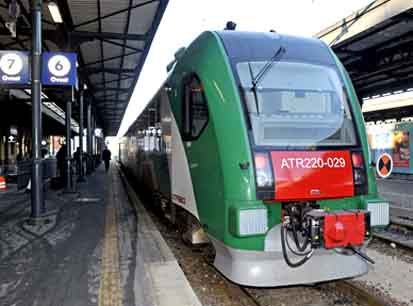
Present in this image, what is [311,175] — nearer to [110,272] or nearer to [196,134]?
[196,134]

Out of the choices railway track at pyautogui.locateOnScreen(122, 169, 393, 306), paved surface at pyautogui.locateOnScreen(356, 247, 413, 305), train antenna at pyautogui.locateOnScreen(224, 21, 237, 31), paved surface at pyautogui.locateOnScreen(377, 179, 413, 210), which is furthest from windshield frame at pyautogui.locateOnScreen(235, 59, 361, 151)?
paved surface at pyautogui.locateOnScreen(377, 179, 413, 210)

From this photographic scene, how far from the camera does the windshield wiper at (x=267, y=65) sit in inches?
165

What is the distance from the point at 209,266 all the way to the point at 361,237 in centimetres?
213

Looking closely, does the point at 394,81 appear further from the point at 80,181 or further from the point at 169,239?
the point at 169,239

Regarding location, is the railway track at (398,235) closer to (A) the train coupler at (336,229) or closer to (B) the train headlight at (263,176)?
(A) the train coupler at (336,229)

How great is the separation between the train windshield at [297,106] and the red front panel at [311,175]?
0.45 feet

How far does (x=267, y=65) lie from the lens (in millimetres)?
4328

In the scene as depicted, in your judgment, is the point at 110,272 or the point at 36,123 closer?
the point at 110,272

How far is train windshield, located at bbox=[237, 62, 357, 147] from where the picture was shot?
13.3ft

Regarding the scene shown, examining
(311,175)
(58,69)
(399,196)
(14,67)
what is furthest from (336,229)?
(399,196)

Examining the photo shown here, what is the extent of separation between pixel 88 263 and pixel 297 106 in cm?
311

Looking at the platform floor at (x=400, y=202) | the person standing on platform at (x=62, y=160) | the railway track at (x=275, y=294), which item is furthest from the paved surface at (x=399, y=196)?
the person standing on platform at (x=62, y=160)

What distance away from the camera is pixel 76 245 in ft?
19.8

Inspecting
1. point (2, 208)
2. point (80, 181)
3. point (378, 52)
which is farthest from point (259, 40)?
point (80, 181)
